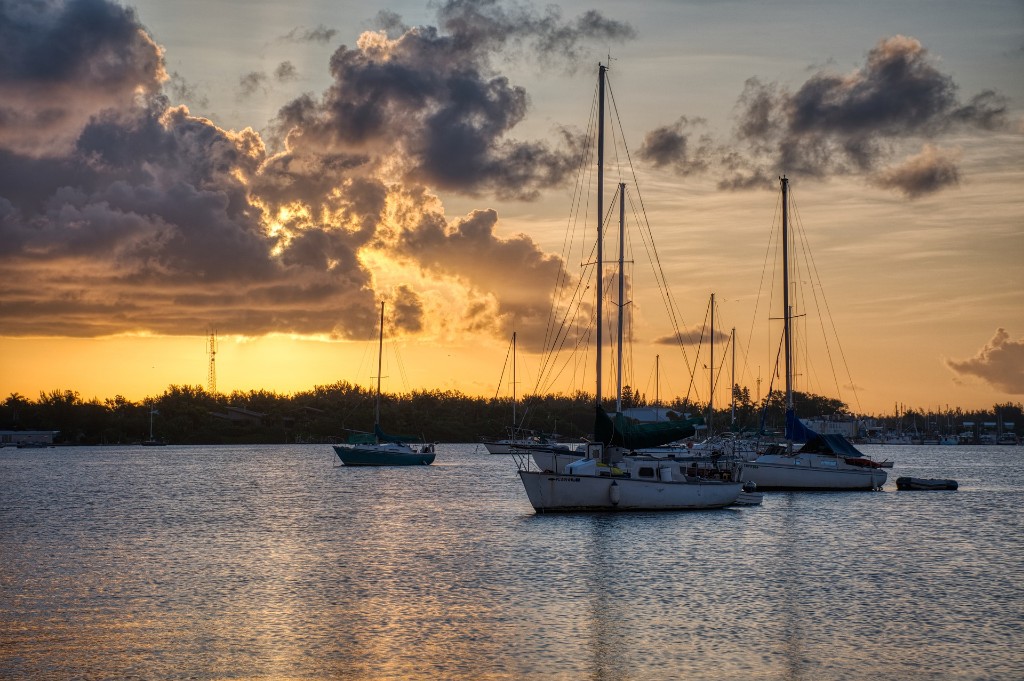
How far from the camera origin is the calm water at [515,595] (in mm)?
26984

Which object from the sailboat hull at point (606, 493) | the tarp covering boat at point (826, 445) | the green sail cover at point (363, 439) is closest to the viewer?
→ the sailboat hull at point (606, 493)

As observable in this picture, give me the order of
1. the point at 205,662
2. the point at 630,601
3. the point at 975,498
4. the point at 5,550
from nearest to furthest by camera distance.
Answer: the point at 205,662
the point at 630,601
the point at 5,550
the point at 975,498

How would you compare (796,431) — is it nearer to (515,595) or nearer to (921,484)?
(921,484)

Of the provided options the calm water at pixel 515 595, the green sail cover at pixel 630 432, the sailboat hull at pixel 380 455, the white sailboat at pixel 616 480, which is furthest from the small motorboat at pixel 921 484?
the sailboat hull at pixel 380 455

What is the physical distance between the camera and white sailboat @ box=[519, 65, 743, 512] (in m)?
60.4

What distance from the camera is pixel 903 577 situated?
42.5 m

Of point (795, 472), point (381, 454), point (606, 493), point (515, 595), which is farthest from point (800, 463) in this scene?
point (381, 454)

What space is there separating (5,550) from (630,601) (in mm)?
30539

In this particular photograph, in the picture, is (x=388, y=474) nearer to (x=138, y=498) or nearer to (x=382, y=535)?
(x=138, y=498)

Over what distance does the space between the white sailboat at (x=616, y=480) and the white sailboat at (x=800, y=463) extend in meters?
17.2

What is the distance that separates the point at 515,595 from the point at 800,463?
5062cm

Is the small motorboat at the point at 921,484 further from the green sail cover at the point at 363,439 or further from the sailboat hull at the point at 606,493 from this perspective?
the green sail cover at the point at 363,439

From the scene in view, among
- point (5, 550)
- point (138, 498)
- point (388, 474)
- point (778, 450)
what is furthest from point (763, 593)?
point (388, 474)

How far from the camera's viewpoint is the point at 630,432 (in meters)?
63.2
